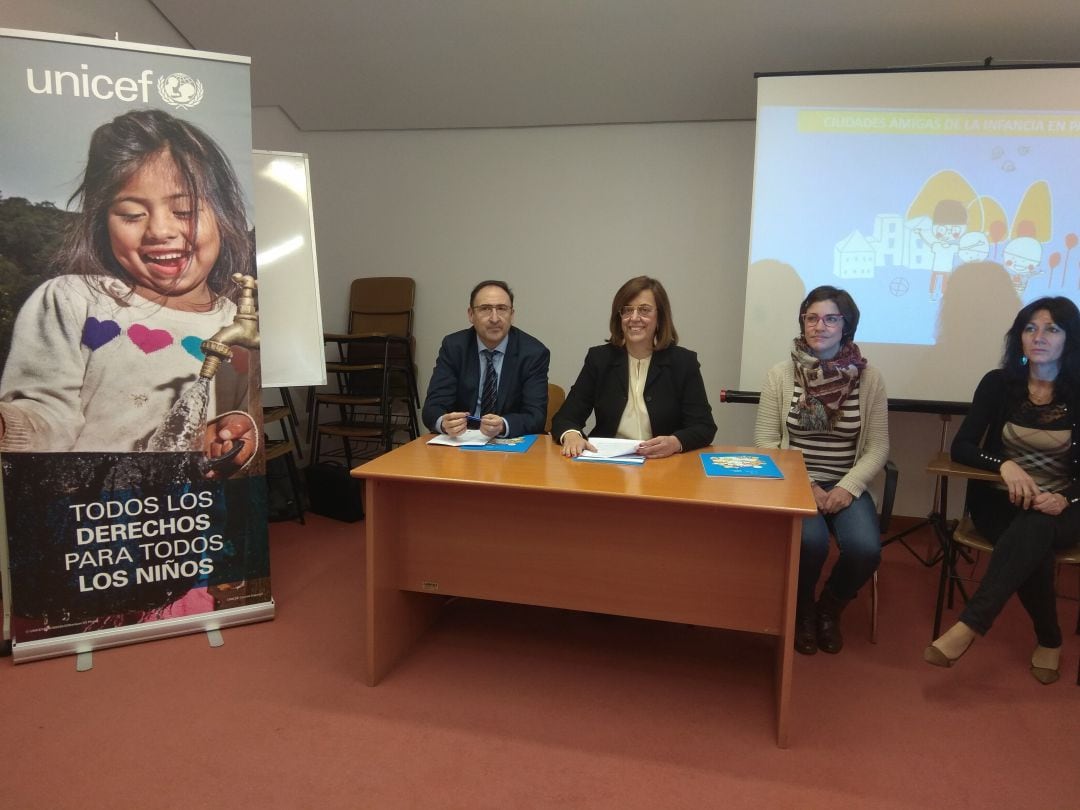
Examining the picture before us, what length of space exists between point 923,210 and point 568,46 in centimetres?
185

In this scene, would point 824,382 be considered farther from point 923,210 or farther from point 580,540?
point 923,210

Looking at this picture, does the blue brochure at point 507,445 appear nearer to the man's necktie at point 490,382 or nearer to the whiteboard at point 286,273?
the man's necktie at point 490,382

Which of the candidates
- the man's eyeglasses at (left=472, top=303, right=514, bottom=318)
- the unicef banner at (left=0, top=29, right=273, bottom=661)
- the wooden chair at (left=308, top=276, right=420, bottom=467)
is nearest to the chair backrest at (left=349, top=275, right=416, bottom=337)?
the wooden chair at (left=308, top=276, right=420, bottom=467)

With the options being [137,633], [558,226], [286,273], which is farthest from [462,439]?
[558,226]

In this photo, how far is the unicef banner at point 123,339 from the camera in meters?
2.13

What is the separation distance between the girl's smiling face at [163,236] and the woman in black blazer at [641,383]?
4.42ft

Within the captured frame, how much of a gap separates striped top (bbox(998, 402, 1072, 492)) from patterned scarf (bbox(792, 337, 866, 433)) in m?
0.55

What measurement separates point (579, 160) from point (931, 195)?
1848 millimetres

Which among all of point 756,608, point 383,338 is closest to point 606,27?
point 383,338

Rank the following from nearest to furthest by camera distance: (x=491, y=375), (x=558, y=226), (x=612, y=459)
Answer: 1. (x=612, y=459)
2. (x=491, y=375)
3. (x=558, y=226)

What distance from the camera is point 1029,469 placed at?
2.31 m

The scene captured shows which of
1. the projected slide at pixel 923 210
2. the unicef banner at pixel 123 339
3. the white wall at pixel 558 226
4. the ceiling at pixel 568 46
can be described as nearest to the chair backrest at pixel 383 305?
the white wall at pixel 558 226

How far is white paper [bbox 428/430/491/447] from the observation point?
2316 millimetres

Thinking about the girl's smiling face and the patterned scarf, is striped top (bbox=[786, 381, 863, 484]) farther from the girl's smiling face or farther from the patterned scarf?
the girl's smiling face
